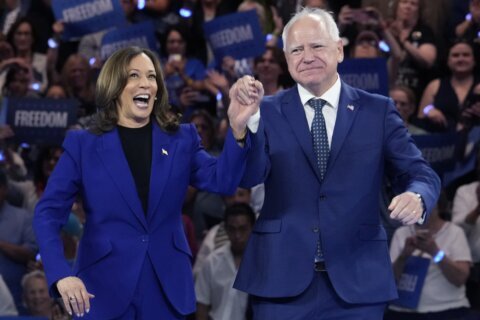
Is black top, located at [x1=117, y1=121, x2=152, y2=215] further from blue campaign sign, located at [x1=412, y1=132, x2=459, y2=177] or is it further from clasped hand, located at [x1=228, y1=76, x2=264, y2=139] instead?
blue campaign sign, located at [x1=412, y1=132, x2=459, y2=177]

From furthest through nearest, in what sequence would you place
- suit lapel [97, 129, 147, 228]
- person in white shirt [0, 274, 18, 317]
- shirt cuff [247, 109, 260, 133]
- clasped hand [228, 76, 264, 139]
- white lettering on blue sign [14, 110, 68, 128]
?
white lettering on blue sign [14, 110, 68, 128]
person in white shirt [0, 274, 18, 317]
suit lapel [97, 129, 147, 228]
shirt cuff [247, 109, 260, 133]
clasped hand [228, 76, 264, 139]

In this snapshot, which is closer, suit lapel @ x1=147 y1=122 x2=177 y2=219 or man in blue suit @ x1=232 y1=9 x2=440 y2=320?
man in blue suit @ x1=232 y1=9 x2=440 y2=320

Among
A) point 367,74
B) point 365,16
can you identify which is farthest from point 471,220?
point 365,16

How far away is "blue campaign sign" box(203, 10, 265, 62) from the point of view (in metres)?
6.57

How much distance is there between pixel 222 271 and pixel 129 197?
242 centimetres

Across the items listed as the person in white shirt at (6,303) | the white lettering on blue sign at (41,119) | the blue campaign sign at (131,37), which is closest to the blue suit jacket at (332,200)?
the person in white shirt at (6,303)

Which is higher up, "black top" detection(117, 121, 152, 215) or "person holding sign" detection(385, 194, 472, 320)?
"black top" detection(117, 121, 152, 215)

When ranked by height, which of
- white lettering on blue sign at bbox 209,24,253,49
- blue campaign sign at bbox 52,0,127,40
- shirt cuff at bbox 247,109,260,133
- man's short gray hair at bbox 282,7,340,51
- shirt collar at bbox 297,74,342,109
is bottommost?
shirt cuff at bbox 247,109,260,133

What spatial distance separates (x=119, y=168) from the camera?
3.36 metres

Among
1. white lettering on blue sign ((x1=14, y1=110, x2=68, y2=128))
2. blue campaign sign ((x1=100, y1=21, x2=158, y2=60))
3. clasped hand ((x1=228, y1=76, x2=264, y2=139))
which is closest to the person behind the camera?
clasped hand ((x1=228, y1=76, x2=264, y2=139))

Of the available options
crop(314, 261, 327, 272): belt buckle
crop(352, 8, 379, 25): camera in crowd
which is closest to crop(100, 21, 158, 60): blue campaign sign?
crop(352, 8, 379, 25): camera in crowd

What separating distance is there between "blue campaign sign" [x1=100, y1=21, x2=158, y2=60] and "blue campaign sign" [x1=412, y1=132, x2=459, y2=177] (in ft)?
6.53

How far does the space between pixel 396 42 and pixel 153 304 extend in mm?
3709

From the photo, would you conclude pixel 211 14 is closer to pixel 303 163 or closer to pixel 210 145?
pixel 210 145
